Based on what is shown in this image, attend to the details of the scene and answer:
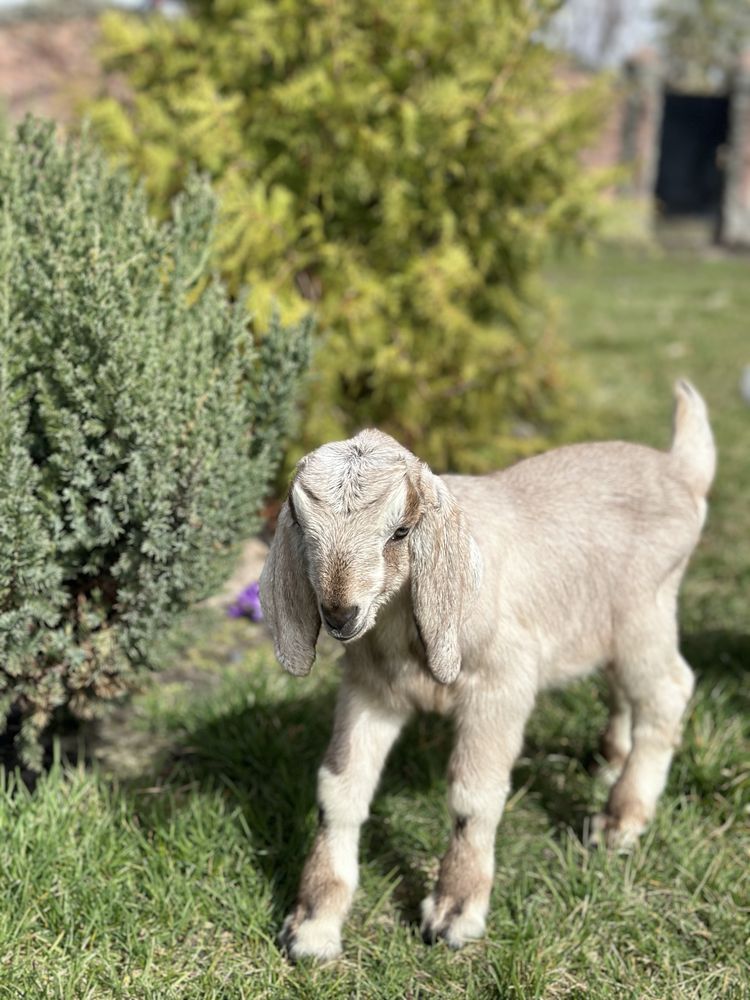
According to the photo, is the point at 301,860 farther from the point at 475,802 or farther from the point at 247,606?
the point at 247,606

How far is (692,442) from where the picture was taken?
11.0 feet

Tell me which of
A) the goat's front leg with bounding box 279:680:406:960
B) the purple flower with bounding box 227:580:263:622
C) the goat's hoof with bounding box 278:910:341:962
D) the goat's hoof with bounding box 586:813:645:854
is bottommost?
the purple flower with bounding box 227:580:263:622

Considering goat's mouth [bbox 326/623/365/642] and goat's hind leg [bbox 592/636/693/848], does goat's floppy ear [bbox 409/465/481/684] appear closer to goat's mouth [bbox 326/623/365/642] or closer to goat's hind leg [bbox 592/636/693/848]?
goat's mouth [bbox 326/623/365/642]

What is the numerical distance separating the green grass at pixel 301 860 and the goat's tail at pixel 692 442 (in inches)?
34.1

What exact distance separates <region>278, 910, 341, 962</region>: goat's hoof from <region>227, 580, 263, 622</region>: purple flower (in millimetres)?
1876

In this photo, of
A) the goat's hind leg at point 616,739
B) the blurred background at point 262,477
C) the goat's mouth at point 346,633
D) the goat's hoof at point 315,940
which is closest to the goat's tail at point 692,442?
the goat's hind leg at point 616,739

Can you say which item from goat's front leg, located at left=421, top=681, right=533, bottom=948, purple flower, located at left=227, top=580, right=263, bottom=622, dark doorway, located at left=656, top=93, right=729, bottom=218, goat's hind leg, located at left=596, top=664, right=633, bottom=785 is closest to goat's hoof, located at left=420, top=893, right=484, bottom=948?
goat's front leg, located at left=421, top=681, right=533, bottom=948

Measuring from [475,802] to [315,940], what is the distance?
21.1 inches

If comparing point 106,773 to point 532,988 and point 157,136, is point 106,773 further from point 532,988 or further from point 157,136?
point 157,136

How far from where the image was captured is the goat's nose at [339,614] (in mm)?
2031

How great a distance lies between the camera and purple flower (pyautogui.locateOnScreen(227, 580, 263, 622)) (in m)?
4.38

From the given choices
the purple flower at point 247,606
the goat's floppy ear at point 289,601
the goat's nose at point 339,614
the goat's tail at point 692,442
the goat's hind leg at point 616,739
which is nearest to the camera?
the goat's nose at point 339,614

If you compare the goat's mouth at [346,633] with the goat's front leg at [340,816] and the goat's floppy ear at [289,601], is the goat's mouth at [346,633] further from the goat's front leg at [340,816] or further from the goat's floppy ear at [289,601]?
the goat's front leg at [340,816]

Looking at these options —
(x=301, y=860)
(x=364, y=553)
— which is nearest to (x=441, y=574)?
(x=364, y=553)
